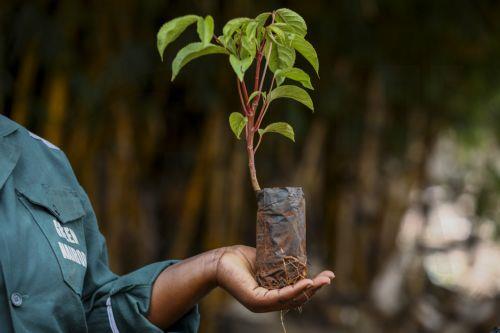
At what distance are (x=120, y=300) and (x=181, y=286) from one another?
0.49 ft

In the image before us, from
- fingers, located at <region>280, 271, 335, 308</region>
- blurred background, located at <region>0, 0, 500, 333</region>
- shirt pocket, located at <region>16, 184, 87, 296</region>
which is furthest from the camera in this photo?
blurred background, located at <region>0, 0, 500, 333</region>

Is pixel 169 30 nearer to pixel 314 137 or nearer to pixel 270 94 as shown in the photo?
pixel 270 94

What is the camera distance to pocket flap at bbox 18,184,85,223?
1623 mm

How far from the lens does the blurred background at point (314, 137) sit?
145 inches

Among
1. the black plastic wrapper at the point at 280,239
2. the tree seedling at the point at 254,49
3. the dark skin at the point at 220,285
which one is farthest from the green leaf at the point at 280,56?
the dark skin at the point at 220,285

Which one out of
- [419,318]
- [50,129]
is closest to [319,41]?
[50,129]

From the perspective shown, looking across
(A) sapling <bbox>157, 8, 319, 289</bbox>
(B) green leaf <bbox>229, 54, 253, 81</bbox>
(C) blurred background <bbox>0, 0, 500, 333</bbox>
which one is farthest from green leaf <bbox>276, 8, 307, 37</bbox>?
(C) blurred background <bbox>0, 0, 500, 333</bbox>

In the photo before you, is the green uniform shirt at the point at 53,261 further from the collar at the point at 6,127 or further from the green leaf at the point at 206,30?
the green leaf at the point at 206,30

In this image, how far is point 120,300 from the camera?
1688 mm

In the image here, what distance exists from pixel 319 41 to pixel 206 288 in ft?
8.85

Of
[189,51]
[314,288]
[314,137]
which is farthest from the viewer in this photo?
[314,137]

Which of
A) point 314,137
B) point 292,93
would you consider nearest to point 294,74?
point 292,93

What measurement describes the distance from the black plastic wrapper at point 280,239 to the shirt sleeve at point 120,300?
30 cm

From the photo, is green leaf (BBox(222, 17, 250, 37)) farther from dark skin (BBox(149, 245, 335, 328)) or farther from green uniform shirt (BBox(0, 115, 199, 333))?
green uniform shirt (BBox(0, 115, 199, 333))
